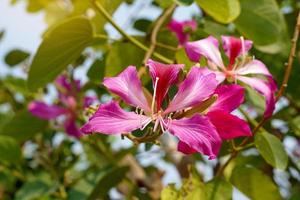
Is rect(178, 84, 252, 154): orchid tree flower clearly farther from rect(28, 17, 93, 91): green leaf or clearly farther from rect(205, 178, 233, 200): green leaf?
rect(28, 17, 93, 91): green leaf

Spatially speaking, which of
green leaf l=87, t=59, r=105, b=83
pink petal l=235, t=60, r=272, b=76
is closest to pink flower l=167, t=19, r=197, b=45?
green leaf l=87, t=59, r=105, b=83

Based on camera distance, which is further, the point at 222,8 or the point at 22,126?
the point at 22,126

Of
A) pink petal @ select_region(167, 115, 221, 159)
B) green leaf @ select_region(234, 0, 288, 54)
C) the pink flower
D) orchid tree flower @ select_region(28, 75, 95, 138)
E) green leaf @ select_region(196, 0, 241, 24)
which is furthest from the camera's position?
orchid tree flower @ select_region(28, 75, 95, 138)

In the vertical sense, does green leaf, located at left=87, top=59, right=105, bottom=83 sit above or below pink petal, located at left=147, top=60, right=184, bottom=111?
below

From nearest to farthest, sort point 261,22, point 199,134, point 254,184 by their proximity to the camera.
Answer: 1. point 199,134
2. point 254,184
3. point 261,22

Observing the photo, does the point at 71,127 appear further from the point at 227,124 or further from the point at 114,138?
the point at 227,124

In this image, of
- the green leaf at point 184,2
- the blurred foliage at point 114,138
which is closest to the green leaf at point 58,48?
the blurred foliage at point 114,138

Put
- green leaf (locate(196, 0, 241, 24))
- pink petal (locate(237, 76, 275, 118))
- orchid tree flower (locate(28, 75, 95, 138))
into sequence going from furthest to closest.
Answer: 1. orchid tree flower (locate(28, 75, 95, 138))
2. green leaf (locate(196, 0, 241, 24))
3. pink petal (locate(237, 76, 275, 118))

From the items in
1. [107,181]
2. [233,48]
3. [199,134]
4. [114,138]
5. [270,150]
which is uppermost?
[199,134]

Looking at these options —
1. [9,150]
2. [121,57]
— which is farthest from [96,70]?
[9,150]
